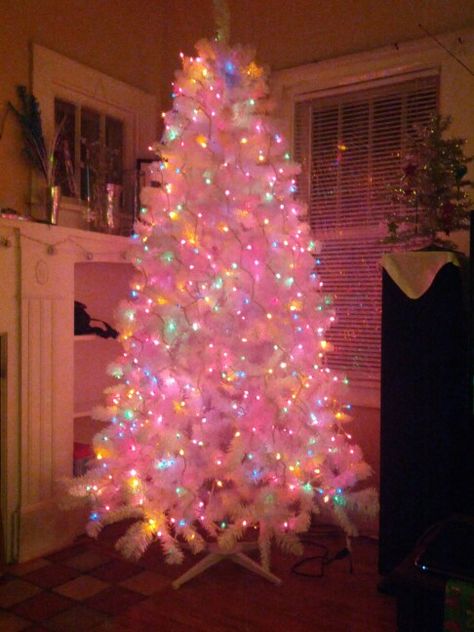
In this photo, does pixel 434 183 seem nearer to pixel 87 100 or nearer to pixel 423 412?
pixel 423 412

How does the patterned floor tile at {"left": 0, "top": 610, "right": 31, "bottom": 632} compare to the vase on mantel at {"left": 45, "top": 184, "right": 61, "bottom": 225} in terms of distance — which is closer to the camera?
the patterned floor tile at {"left": 0, "top": 610, "right": 31, "bottom": 632}

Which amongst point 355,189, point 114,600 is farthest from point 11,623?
point 355,189

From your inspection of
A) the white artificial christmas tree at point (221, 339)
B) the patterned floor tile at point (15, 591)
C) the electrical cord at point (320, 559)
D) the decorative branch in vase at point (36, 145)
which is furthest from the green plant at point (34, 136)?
the electrical cord at point (320, 559)

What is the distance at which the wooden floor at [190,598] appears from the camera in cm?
202

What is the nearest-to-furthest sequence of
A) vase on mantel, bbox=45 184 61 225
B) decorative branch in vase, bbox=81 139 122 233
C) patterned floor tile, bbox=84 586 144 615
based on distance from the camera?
1. patterned floor tile, bbox=84 586 144 615
2. vase on mantel, bbox=45 184 61 225
3. decorative branch in vase, bbox=81 139 122 233

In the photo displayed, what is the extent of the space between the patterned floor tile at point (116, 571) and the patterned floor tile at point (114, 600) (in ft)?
0.30

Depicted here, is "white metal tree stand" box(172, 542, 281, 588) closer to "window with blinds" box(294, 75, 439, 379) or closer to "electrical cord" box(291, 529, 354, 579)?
"electrical cord" box(291, 529, 354, 579)

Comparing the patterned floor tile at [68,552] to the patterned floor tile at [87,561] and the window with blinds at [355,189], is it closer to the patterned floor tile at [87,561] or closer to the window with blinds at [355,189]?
the patterned floor tile at [87,561]

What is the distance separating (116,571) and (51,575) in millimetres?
277

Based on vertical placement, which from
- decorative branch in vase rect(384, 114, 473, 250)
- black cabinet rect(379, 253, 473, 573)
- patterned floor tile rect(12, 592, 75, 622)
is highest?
decorative branch in vase rect(384, 114, 473, 250)

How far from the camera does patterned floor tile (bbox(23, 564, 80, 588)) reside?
2.34 m

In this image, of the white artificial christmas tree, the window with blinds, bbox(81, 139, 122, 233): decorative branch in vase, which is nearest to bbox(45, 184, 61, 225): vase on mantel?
bbox(81, 139, 122, 233): decorative branch in vase

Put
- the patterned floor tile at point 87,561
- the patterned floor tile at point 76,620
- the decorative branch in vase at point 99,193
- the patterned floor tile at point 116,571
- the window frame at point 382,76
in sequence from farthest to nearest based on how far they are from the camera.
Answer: the decorative branch in vase at point 99,193, the window frame at point 382,76, the patterned floor tile at point 87,561, the patterned floor tile at point 116,571, the patterned floor tile at point 76,620

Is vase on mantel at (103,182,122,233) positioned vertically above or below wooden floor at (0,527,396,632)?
above
